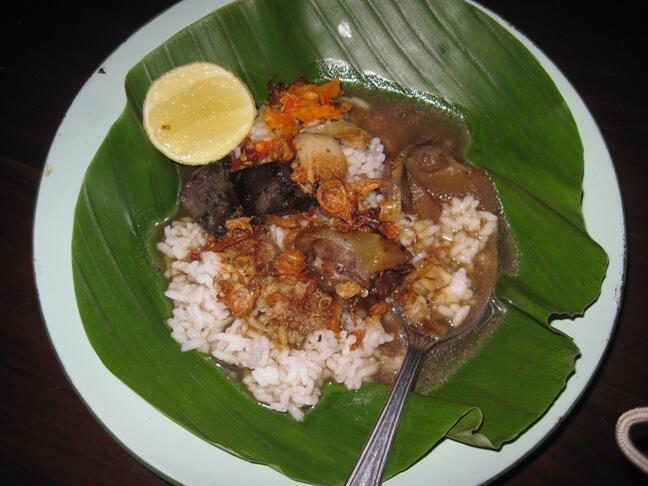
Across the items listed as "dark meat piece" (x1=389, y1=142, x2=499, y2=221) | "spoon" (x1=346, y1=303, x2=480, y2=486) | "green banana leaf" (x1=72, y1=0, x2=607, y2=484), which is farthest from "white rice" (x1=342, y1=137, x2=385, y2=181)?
"spoon" (x1=346, y1=303, x2=480, y2=486)

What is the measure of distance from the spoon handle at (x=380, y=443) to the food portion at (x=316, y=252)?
384 mm

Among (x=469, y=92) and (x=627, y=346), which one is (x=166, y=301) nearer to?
(x=469, y=92)

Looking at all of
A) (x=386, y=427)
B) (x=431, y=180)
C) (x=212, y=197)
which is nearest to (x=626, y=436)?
(x=386, y=427)

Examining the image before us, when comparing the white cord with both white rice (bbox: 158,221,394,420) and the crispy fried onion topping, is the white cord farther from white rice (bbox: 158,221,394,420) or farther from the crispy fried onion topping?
the crispy fried onion topping

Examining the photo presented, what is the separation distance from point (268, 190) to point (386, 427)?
5.12ft

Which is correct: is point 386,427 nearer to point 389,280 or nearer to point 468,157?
point 389,280

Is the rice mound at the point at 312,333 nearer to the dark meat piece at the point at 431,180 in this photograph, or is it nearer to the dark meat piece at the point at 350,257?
the dark meat piece at the point at 431,180

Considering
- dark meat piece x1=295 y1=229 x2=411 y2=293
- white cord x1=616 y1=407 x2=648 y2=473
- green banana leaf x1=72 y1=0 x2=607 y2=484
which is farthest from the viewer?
dark meat piece x1=295 y1=229 x2=411 y2=293

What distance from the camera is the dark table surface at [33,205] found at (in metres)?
3.51

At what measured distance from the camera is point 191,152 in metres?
3.61

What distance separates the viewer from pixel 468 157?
3.85 metres

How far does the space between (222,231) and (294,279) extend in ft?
1.88

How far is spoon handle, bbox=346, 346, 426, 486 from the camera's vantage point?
2.85m

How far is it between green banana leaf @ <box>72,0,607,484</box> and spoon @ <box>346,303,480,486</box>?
0.41 feet
